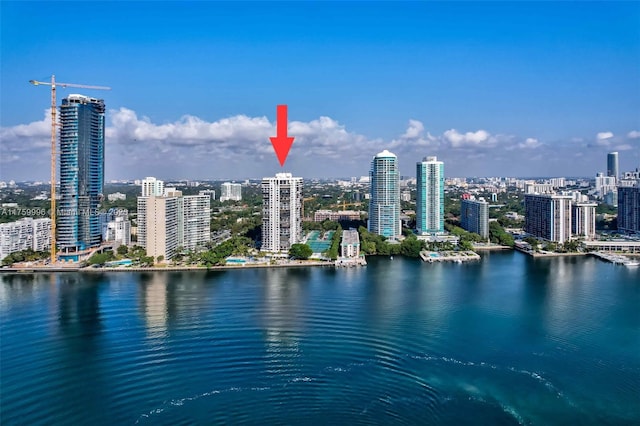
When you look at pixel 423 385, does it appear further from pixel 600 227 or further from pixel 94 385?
pixel 600 227

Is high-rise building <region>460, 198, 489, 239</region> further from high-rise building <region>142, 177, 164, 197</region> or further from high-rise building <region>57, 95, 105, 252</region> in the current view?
high-rise building <region>57, 95, 105, 252</region>

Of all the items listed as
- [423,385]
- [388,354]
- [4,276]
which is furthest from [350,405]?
[4,276]

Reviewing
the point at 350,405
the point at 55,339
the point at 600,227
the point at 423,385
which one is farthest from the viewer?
the point at 600,227

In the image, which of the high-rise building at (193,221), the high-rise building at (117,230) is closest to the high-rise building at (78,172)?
the high-rise building at (117,230)

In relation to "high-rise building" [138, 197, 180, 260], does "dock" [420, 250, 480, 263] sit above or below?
below

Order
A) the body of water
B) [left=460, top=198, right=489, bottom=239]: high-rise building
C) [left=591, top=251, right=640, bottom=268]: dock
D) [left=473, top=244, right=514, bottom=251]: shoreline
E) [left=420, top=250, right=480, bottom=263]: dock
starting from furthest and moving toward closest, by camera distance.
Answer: [left=460, top=198, right=489, bottom=239]: high-rise building, [left=473, top=244, right=514, bottom=251]: shoreline, [left=420, top=250, right=480, bottom=263]: dock, [left=591, top=251, right=640, bottom=268]: dock, the body of water

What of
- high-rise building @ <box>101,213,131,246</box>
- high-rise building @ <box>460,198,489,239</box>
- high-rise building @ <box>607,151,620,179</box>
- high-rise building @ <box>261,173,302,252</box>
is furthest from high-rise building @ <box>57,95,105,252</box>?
high-rise building @ <box>607,151,620,179</box>
